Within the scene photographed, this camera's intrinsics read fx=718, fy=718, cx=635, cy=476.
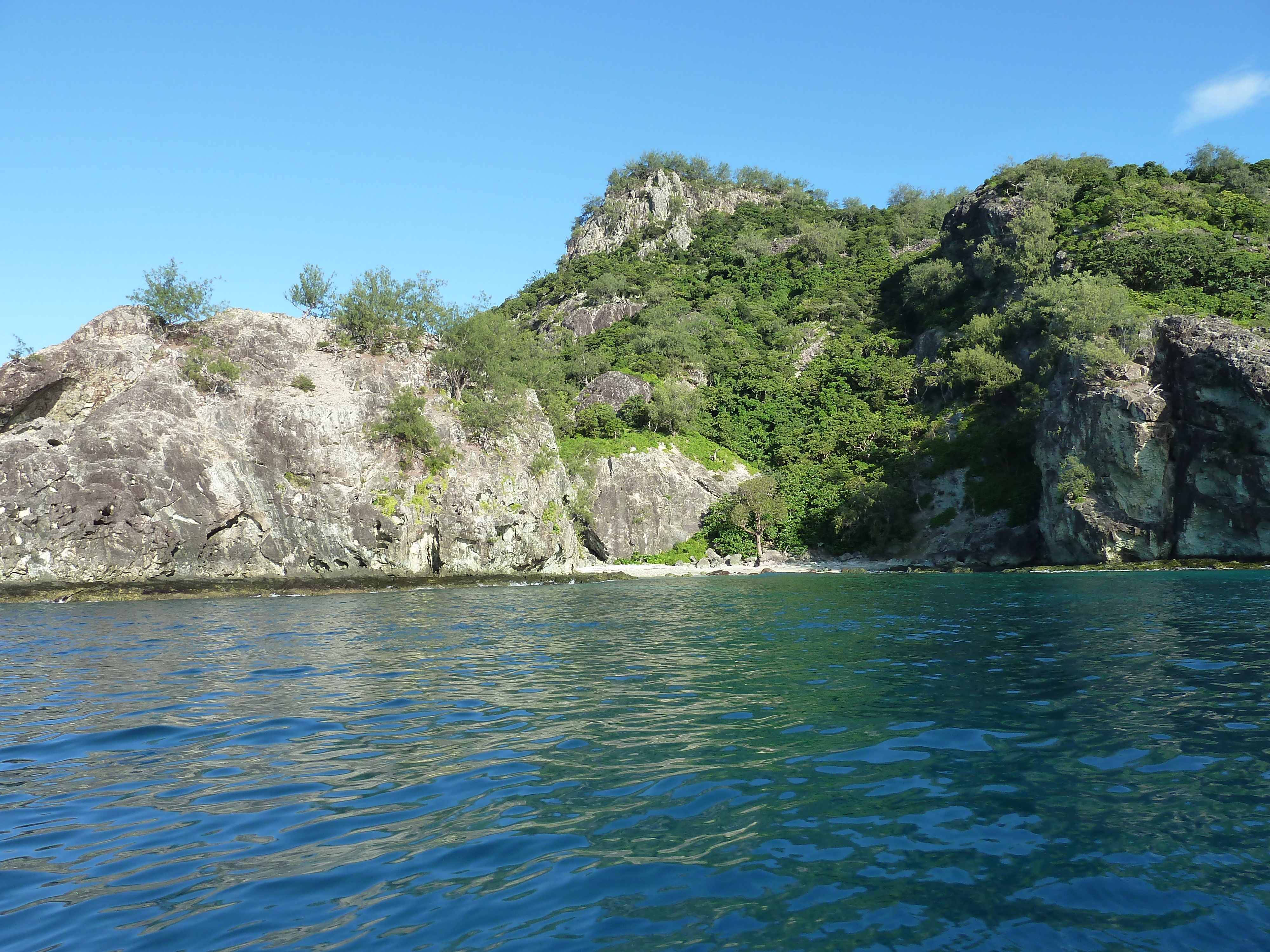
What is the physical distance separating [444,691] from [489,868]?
24.2 feet

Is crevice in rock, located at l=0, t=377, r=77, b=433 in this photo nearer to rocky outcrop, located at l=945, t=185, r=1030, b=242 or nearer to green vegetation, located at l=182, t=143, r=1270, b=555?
green vegetation, located at l=182, t=143, r=1270, b=555

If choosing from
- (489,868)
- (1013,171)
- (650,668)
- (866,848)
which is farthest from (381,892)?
(1013,171)

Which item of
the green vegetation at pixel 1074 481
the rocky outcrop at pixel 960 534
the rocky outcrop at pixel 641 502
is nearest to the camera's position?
the green vegetation at pixel 1074 481

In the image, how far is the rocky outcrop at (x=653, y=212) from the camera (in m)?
138

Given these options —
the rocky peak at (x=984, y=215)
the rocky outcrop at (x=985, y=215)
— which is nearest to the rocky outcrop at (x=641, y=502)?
the rocky outcrop at (x=985, y=215)

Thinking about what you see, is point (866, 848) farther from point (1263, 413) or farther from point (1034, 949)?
point (1263, 413)

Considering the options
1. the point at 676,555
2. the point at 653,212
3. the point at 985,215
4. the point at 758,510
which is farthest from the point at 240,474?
the point at 653,212

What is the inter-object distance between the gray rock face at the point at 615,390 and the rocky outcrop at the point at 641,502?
31.7 feet

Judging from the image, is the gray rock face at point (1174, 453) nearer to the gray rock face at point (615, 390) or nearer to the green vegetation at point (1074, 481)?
the green vegetation at point (1074, 481)

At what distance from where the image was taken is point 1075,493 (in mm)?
51000

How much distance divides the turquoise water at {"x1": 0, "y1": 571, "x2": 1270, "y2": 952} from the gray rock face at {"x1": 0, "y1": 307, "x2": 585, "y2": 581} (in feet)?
104

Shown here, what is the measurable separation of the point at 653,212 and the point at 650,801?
147 metres

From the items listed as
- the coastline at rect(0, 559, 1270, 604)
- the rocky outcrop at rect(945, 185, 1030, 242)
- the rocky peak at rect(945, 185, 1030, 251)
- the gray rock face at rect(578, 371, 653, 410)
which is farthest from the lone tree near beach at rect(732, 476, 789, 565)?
the rocky peak at rect(945, 185, 1030, 251)

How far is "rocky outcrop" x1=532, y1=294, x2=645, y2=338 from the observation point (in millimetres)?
107188
